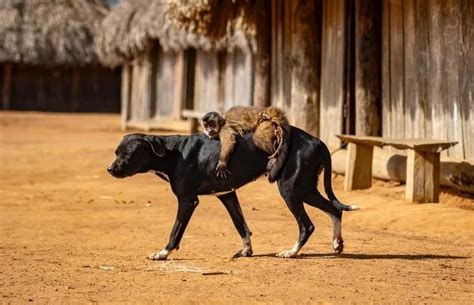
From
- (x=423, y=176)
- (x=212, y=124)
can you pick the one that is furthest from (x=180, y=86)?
(x=212, y=124)

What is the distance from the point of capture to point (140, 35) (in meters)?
25.7

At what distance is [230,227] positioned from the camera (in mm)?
9531

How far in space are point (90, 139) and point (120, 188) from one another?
10551 mm

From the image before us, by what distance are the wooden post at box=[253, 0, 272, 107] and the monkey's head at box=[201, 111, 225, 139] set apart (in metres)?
8.10

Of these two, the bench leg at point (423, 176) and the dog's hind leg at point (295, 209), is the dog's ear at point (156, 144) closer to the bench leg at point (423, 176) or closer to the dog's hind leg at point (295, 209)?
the dog's hind leg at point (295, 209)

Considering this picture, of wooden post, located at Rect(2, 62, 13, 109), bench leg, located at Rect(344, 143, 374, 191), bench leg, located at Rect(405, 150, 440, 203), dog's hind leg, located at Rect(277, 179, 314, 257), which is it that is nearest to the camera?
dog's hind leg, located at Rect(277, 179, 314, 257)

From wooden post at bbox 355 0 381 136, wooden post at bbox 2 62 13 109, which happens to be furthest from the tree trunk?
wooden post at bbox 2 62 13 109

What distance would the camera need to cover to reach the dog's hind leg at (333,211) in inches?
297

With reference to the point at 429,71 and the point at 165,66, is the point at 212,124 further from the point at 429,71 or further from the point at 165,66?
the point at 165,66

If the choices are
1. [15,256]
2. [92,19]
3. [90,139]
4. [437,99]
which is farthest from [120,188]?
[92,19]

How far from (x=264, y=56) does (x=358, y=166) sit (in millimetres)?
4274

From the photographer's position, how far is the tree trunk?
33.6ft

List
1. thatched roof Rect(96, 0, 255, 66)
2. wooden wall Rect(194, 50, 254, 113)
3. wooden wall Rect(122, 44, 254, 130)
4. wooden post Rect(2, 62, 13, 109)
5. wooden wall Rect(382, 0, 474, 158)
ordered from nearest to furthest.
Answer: wooden wall Rect(382, 0, 474, 158) → wooden wall Rect(194, 50, 254, 113) → wooden wall Rect(122, 44, 254, 130) → thatched roof Rect(96, 0, 255, 66) → wooden post Rect(2, 62, 13, 109)

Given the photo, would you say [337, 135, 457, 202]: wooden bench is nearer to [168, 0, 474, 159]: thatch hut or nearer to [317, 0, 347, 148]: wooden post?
[168, 0, 474, 159]: thatch hut
